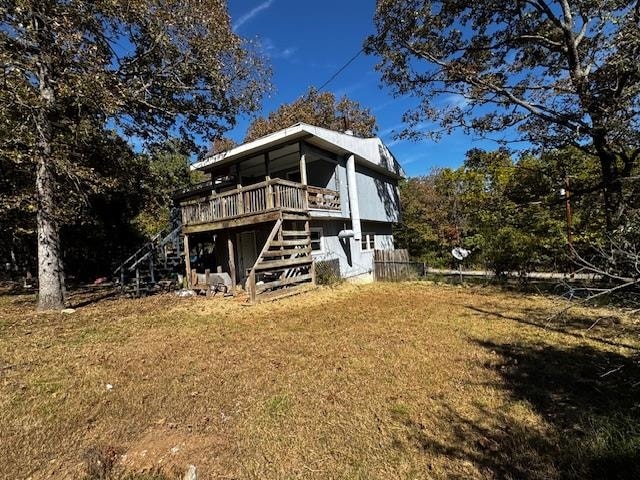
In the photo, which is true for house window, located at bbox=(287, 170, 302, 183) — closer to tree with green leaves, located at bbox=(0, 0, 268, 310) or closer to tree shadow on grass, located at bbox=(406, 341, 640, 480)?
tree with green leaves, located at bbox=(0, 0, 268, 310)

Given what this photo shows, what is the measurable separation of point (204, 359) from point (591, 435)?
15.3 feet

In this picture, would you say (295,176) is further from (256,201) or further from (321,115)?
(321,115)

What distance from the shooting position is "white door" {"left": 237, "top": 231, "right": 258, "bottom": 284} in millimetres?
15006

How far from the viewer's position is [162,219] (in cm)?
2544

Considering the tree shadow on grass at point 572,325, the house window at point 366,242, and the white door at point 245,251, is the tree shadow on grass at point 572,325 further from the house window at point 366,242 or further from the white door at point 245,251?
the white door at point 245,251

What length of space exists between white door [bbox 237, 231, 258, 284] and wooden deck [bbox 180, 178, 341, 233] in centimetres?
265

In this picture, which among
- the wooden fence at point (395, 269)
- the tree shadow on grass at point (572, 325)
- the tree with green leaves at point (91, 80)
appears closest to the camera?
the tree shadow on grass at point (572, 325)

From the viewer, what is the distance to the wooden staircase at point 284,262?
32.5 ft

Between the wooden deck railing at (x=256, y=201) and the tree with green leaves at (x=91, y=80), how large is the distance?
2862 millimetres

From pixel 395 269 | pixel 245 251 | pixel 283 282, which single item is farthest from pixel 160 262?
pixel 395 269

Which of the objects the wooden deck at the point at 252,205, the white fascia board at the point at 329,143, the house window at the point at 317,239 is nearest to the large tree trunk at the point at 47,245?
the wooden deck at the point at 252,205

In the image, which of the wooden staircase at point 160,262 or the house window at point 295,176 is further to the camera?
the house window at point 295,176

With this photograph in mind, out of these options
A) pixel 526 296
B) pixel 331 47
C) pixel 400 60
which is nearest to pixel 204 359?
pixel 526 296

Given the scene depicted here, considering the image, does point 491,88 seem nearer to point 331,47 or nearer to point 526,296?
point 526,296
